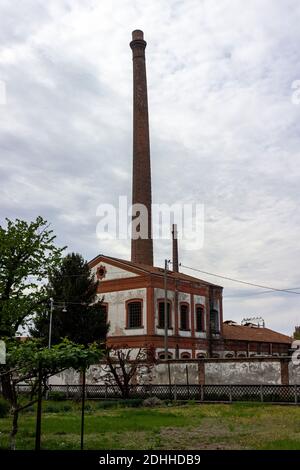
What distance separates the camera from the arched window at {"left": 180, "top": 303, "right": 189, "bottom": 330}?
34.6m

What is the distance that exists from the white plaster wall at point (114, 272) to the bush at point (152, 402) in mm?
11705

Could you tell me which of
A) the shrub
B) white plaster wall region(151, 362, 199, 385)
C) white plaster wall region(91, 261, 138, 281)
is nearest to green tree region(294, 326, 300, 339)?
white plaster wall region(91, 261, 138, 281)

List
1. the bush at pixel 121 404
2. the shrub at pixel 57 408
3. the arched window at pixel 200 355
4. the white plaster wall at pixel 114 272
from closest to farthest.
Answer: the shrub at pixel 57 408 → the bush at pixel 121 404 → the white plaster wall at pixel 114 272 → the arched window at pixel 200 355

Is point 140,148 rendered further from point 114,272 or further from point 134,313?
point 134,313

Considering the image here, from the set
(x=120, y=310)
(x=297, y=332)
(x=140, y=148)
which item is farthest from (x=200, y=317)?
(x=297, y=332)

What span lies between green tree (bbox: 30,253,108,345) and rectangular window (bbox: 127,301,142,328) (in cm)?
228

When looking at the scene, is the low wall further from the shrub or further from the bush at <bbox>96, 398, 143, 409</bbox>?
the shrub

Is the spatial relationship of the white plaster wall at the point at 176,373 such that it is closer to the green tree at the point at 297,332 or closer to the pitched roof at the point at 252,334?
the pitched roof at the point at 252,334

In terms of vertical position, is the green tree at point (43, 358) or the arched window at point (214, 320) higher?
the arched window at point (214, 320)

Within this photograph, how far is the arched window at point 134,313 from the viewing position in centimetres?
3253

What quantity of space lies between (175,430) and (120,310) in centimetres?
2033

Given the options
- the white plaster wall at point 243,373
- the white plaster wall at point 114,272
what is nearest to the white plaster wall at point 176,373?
the white plaster wall at point 243,373

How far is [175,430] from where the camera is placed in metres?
13.3

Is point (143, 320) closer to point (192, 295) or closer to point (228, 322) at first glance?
point (192, 295)
